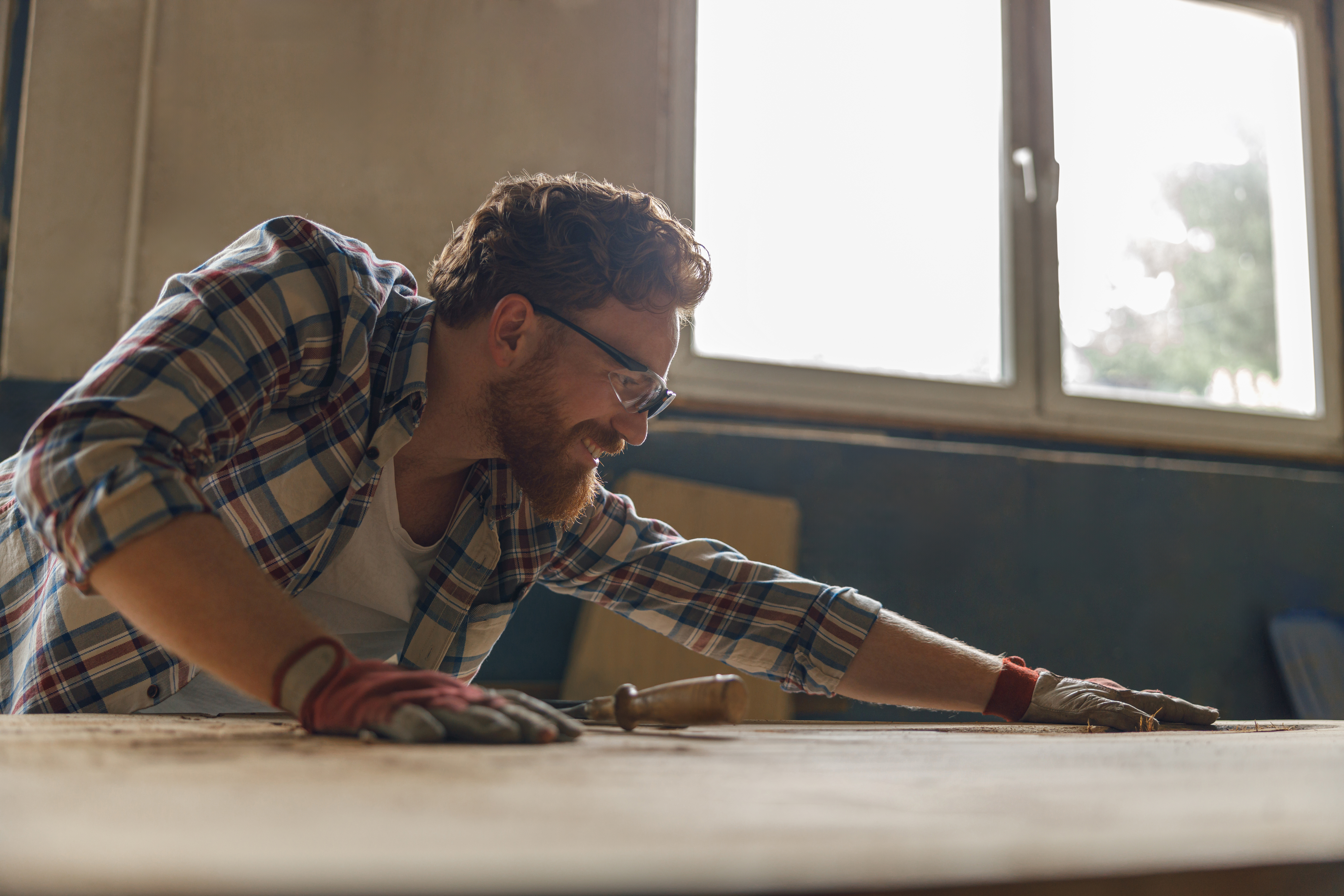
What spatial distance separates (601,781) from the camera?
19.5 inches

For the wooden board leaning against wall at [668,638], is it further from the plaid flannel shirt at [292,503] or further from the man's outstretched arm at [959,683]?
the man's outstretched arm at [959,683]

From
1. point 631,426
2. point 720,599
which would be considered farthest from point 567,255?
point 720,599

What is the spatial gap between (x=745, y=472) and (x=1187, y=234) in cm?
192

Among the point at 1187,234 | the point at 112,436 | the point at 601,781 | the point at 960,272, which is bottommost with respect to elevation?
the point at 601,781

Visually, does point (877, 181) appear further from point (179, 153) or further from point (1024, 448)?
point (179, 153)

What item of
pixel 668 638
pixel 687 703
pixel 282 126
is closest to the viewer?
pixel 687 703

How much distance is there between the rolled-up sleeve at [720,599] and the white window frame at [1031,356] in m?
0.97

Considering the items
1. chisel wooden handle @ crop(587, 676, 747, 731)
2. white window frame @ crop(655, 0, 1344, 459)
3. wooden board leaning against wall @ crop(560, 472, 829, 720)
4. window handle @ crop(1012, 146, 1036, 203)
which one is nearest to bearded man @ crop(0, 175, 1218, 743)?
chisel wooden handle @ crop(587, 676, 747, 731)

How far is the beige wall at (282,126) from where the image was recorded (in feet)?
6.81

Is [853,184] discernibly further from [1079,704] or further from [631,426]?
[1079,704]

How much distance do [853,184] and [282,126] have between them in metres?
1.58

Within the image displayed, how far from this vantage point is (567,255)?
142 cm

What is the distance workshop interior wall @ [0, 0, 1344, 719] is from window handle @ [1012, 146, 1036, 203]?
2.90 feet

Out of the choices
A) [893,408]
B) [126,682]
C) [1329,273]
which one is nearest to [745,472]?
[893,408]
